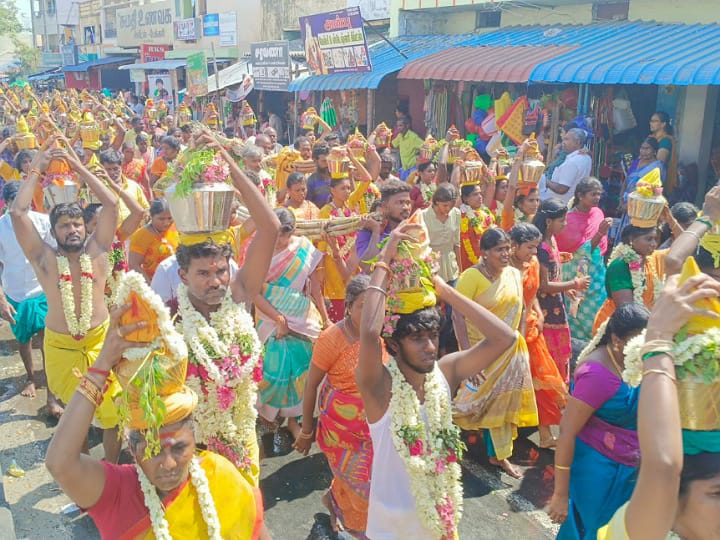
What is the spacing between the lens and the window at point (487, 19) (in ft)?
55.5

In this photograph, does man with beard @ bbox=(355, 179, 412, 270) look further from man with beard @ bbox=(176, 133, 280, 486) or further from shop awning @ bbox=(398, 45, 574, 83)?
shop awning @ bbox=(398, 45, 574, 83)

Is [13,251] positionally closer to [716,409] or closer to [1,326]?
[1,326]

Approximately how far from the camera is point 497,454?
210 inches

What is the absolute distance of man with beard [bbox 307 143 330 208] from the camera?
8.62 meters

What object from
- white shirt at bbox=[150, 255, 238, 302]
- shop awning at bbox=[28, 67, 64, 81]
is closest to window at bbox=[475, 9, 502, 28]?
white shirt at bbox=[150, 255, 238, 302]

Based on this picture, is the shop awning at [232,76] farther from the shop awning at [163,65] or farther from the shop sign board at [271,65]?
the shop awning at [163,65]

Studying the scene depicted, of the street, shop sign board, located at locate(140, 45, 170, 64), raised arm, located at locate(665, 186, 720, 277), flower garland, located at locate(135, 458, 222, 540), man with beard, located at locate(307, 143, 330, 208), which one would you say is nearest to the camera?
flower garland, located at locate(135, 458, 222, 540)

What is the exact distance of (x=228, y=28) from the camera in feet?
98.9

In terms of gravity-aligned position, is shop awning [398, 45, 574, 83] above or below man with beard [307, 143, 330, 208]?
above

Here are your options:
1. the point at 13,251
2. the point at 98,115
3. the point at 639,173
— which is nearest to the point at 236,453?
the point at 13,251

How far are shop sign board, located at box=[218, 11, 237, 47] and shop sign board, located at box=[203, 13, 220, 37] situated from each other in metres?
0.29

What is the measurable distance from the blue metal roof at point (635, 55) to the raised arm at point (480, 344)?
7.24m

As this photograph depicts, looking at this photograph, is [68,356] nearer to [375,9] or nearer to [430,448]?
[430,448]

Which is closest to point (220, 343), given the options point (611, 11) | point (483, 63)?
point (483, 63)
